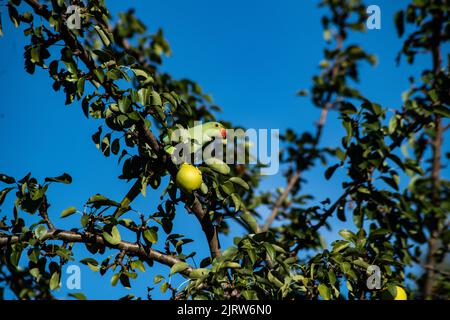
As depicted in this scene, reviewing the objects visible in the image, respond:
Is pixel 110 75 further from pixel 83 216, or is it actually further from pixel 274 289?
pixel 274 289

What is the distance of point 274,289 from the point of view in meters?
1.90

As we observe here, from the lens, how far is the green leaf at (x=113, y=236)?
1.95 metres

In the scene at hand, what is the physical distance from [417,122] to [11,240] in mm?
2226

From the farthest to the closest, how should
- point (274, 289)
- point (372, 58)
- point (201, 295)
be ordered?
point (372, 58) < point (274, 289) < point (201, 295)

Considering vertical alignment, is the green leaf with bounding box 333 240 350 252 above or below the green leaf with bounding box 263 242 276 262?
above

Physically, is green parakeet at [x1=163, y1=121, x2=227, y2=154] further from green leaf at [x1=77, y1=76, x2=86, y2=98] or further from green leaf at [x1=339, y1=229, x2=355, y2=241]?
green leaf at [x1=339, y1=229, x2=355, y2=241]

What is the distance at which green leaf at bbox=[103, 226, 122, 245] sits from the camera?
1.95 meters

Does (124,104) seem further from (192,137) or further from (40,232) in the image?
(40,232)

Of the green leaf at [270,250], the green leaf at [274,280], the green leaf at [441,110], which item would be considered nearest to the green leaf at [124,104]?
the green leaf at [270,250]

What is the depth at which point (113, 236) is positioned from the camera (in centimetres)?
196

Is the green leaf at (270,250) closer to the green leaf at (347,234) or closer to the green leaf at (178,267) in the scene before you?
the green leaf at (178,267)

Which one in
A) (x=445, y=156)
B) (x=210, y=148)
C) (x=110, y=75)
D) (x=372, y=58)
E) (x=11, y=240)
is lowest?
(x=11, y=240)

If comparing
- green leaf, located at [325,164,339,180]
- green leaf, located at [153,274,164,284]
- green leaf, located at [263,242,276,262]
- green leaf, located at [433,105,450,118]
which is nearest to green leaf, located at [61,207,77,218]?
green leaf, located at [153,274,164,284]
